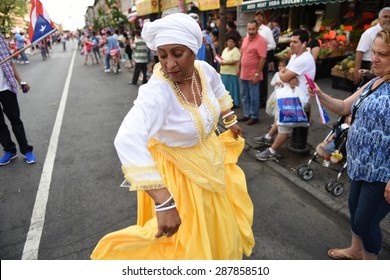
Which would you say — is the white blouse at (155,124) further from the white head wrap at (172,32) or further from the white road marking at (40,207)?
the white road marking at (40,207)

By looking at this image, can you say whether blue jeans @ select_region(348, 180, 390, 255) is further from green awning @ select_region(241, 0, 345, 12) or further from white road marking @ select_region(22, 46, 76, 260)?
green awning @ select_region(241, 0, 345, 12)

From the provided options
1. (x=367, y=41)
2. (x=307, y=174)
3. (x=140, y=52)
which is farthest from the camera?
(x=140, y=52)

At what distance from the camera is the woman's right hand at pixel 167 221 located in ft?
4.40

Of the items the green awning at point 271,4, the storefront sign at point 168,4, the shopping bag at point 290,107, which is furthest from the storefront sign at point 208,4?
the shopping bag at point 290,107

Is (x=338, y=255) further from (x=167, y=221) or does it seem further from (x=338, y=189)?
(x=167, y=221)

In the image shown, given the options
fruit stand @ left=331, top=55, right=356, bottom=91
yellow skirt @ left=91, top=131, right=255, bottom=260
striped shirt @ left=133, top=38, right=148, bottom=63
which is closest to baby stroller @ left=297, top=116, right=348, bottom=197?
yellow skirt @ left=91, top=131, right=255, bottom=260

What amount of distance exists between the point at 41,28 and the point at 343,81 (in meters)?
6.79

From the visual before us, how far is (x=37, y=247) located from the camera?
2.68 metres

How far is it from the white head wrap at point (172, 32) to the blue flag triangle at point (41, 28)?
2440 mm

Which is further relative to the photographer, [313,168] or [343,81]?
[343,81]

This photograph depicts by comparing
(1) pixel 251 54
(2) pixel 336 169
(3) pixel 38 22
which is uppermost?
(3) pixel 38 22

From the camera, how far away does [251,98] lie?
5359mm

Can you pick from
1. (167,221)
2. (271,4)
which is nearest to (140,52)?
(271,4)
